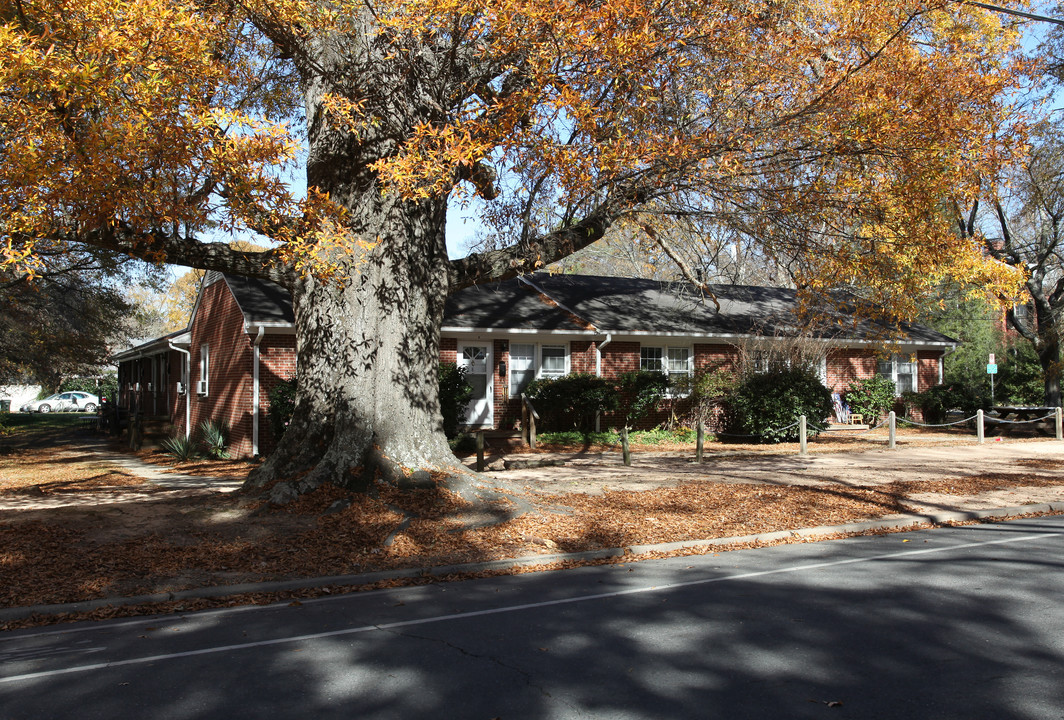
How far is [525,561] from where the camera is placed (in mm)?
8445

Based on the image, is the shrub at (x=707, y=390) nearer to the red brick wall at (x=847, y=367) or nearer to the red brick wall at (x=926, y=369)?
the red brick wall at (x=847, y=367)

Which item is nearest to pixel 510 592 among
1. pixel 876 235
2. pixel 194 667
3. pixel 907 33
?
pixel 194 667

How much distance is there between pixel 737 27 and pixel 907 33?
140 inches

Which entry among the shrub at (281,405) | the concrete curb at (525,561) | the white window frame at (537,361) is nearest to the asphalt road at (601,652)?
the concrete curb at (525,561)

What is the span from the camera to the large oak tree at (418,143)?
858 centimetres

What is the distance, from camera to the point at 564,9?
9.21 metres

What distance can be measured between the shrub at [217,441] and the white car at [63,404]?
43589 millimetres

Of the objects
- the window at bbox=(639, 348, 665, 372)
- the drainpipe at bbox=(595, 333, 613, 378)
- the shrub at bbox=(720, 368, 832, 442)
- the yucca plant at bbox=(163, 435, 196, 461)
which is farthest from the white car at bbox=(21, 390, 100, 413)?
the shrub at bbox=(720, 368, 832, 442)

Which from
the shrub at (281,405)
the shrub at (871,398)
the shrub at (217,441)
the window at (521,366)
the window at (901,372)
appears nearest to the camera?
the shrub at (281,405)

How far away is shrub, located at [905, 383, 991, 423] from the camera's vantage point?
26781 millimetres

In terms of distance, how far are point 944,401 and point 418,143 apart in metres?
23.0

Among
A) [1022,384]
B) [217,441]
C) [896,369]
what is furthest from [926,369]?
[217,441]

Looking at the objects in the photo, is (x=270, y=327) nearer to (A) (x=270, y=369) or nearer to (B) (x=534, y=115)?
(A) (x=270, y=369)

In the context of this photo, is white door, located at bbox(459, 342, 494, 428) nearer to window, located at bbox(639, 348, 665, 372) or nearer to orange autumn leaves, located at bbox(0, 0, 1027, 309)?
window, located at bbox(639, 348, 665, 372)
